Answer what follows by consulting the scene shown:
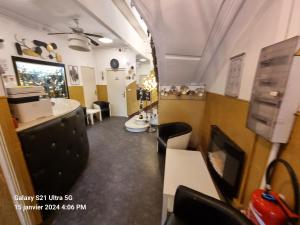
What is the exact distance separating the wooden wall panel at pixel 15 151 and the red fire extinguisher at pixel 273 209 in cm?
174

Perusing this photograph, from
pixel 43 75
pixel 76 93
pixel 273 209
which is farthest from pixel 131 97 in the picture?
pixel 273 209

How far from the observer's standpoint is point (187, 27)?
58.7 inches

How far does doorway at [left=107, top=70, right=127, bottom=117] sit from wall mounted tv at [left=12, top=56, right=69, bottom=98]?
1.67 metres

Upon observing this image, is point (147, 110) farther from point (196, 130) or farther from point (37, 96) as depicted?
point (37, 96)

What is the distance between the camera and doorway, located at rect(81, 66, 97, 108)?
486cm

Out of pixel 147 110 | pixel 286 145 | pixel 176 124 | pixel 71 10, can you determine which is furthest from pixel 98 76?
pixel 286 145

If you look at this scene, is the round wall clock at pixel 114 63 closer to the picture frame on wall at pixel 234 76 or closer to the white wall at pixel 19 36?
the white wall at pixel 19 36

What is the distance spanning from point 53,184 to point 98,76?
471 centimetres

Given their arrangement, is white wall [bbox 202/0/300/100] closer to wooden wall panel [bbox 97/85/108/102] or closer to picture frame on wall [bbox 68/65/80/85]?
picture frame on wall [bbox 68/65/80/85]

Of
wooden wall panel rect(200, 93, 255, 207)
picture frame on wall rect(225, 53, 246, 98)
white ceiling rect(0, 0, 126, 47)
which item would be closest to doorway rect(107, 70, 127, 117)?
white ceiling rect(0, 0, 126, 47)

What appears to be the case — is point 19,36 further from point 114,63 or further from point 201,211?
point 201,211

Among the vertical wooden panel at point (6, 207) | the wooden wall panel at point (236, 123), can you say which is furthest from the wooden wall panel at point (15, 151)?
the wooden wall panel at point (236, 123)

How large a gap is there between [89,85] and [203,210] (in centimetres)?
523

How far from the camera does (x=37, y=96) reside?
1410mm
